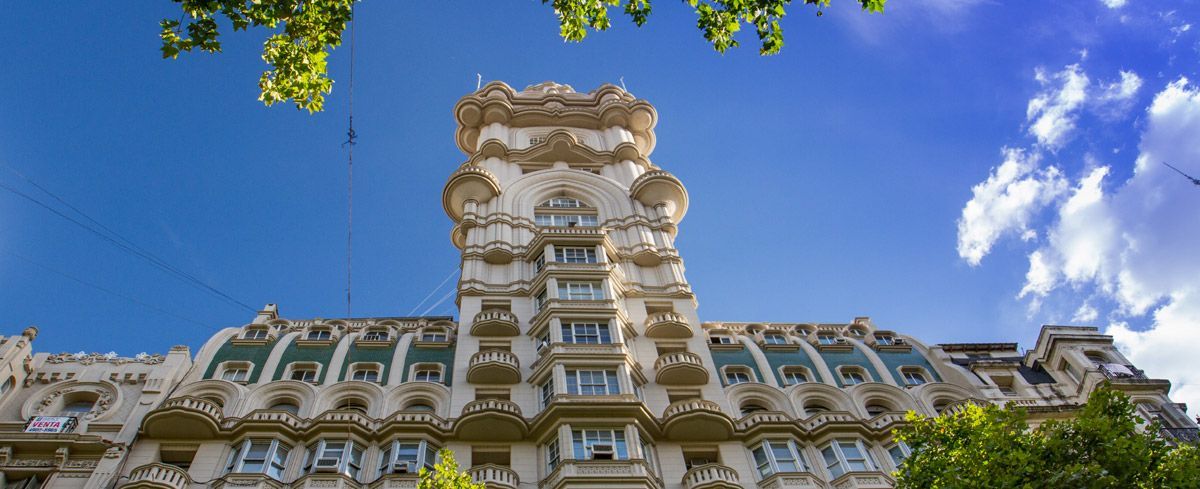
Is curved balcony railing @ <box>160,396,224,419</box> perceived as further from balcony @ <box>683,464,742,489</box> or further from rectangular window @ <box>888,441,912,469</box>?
rectangular window @ <box>888,441,912,469</box>

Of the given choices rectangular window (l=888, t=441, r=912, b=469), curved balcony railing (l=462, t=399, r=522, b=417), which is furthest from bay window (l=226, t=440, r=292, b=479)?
rectangular window (l=888, t=441, r=912, b=469)

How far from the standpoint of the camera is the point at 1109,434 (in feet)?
73.7

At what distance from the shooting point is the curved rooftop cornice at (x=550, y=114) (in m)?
71.2

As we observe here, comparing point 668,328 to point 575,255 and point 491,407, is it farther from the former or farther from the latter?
point 491,407

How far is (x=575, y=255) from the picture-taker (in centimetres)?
4831

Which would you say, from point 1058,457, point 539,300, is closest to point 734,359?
point 539,300

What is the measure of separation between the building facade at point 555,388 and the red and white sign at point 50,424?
17.7 inches

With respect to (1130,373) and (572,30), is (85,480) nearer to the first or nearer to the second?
(572,30)

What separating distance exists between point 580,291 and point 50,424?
23700mm

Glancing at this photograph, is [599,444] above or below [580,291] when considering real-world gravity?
below

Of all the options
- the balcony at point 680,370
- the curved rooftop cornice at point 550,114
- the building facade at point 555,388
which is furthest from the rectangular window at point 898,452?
the curved rooftop cornice at point 550,114

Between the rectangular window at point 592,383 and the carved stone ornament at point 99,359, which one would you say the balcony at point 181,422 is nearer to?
the carved stone ornament at point 99,359

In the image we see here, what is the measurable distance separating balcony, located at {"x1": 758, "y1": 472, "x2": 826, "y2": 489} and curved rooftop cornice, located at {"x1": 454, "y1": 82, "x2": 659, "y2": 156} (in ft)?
134

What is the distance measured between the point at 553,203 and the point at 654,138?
60.0 feet
